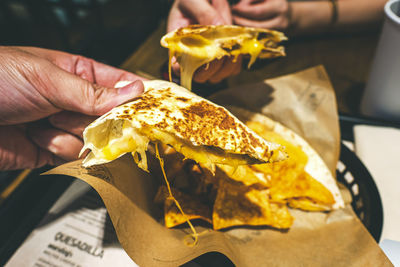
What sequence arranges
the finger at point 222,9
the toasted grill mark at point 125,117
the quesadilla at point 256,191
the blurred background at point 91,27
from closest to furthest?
the toasted grill mark at point 125,117 < the quesadilla at point 256,191 < the finger at point 222,9 < the blurred background at point 91,27

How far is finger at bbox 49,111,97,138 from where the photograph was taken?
43.1 inches

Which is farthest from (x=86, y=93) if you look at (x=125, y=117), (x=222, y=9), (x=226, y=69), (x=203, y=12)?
(x=222, y=9)

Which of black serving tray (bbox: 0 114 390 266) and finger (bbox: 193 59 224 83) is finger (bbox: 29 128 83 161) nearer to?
black serving tray (bbox: 0 114 390 266)

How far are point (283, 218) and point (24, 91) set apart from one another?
38.2 inches

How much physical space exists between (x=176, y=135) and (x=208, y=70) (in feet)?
1.62

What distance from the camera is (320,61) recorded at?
1.81m

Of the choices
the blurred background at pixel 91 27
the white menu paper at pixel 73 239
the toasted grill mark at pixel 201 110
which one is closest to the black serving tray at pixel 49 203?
the white menu paper at pixel 73 239

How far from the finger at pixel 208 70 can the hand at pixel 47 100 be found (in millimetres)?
279

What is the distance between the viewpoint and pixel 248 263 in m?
0.91

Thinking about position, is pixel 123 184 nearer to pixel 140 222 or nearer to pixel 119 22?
pixel 140 222

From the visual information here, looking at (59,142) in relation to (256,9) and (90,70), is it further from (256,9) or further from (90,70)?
(256,9)

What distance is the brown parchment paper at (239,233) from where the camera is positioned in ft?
2.62

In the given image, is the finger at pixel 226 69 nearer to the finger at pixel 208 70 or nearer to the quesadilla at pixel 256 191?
the finger at pixel 208 70

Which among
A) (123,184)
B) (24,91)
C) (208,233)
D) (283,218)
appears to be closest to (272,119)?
(283,218)
